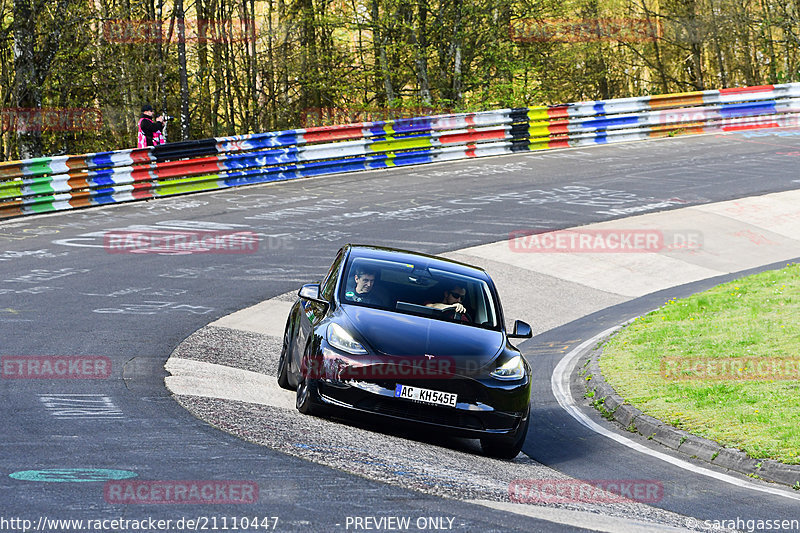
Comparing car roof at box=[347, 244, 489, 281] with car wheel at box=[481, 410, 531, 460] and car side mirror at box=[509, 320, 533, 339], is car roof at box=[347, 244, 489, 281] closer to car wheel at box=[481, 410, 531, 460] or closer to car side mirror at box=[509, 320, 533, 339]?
car side mirror at box=[509, 320, 533, 339]

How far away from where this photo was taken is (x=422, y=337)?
26.8 feet

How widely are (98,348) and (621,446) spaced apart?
5.50 meters

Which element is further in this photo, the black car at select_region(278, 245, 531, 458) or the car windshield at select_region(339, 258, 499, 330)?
the car windshield at select_region(339, 258, 499, 330)

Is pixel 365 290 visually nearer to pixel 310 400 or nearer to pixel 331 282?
pixel 331 282

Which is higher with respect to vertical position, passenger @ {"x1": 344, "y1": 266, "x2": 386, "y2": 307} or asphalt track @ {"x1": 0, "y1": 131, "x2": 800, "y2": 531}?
passenger @ {"x1": 344, "y1": 266, "x2": 386, "y2": 307}

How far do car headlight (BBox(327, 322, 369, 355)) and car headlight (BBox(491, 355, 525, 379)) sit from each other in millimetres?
1111

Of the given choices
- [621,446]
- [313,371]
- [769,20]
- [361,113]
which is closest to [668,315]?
[621,446]

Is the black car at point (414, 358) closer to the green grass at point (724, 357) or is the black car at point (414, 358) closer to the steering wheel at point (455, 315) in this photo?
the steering wheel at point (455, 315)

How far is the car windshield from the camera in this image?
896cm

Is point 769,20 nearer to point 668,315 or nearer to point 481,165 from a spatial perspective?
point 481,165

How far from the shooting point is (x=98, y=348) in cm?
1048

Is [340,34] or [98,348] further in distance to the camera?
[340,34]

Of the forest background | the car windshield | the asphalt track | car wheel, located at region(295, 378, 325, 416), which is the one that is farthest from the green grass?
the forest background

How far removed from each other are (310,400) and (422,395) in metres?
0.96
